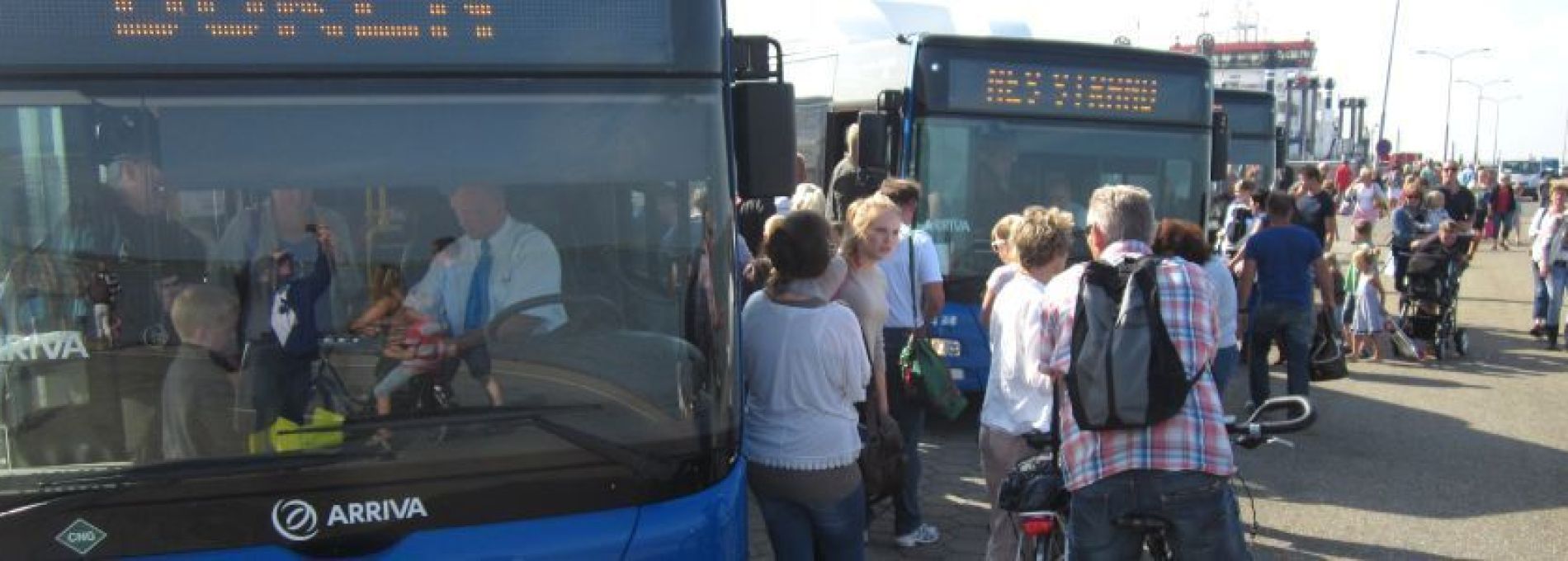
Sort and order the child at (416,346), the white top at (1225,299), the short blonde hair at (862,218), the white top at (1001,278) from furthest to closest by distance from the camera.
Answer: the white top at (1225,299)
the white top at (1001,278)
the short blonde hair at (862,218)
the child at (416,346)

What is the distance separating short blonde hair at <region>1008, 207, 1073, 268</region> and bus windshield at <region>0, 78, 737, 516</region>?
1788 millimetres

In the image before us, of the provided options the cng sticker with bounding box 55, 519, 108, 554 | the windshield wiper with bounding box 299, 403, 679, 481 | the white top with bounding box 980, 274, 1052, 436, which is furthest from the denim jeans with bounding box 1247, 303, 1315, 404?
the cng sticker with bounding box 55, 519, 108, 554

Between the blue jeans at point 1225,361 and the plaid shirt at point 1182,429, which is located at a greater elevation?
the plaid shirt at point 1182,429

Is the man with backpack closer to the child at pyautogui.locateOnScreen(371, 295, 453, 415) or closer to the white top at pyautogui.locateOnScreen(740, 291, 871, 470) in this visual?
the white top at pyautogui.locateOnScreen(740, 291, 871, 470)

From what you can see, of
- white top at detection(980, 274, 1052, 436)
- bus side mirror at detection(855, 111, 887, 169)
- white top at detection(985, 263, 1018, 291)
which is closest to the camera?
white top at detection(980, 274, 1052, 436)

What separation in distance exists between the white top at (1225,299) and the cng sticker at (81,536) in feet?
18.7

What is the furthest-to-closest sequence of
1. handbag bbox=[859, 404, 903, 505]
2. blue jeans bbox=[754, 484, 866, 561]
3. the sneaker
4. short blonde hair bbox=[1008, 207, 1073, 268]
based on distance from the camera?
1. the sneaker
2. short blonde hair bbox=[1008, 207, 1073, 268]
3. handbag bbox=[859, 404, 903, 505]
4. blue jeans bbox=[754, 484, 866, 561]

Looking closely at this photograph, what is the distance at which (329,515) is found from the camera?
318 cm

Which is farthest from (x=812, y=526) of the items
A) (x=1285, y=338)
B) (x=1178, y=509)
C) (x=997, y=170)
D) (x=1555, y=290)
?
(x=1555, y=290)

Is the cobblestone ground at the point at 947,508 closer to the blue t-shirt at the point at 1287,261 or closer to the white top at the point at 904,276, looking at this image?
the white top at the point at 904,276

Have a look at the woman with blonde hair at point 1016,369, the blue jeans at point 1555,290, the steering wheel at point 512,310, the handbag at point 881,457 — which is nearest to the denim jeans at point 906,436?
the woman with blonde hair at point 1016,369

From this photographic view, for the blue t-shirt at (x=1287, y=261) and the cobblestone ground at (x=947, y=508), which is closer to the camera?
the cobblestone ground at (x=947, y=508)

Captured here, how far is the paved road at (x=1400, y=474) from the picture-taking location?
6.45m

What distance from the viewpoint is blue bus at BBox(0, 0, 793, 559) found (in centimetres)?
314
